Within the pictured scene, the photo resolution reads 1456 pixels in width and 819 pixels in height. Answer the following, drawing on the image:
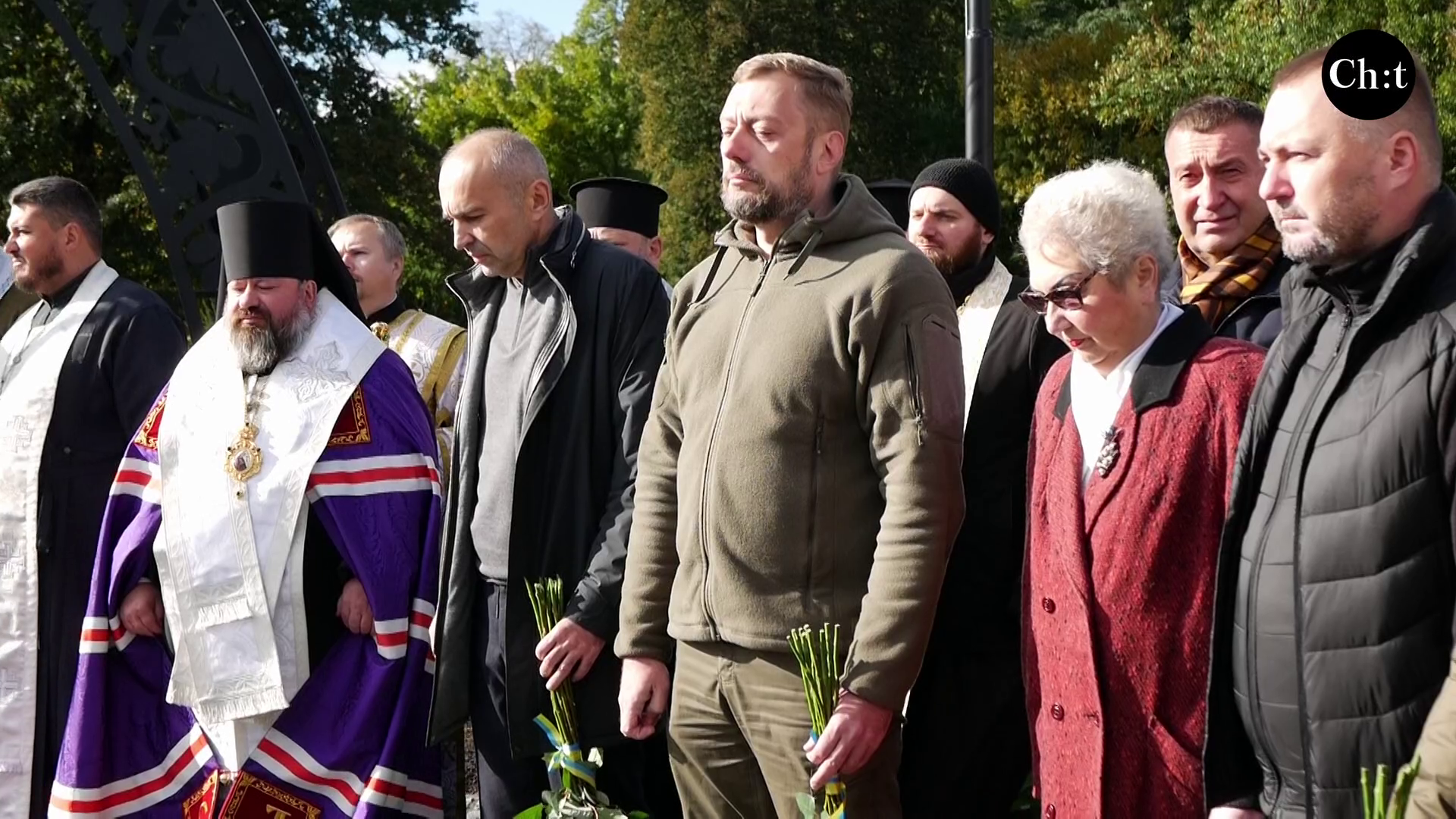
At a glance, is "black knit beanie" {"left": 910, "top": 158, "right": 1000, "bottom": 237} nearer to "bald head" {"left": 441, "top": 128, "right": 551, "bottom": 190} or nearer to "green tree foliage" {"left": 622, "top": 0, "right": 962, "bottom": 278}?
"bald head" {"left": 441, "top": 128, "right": 551, "bottom": 190}

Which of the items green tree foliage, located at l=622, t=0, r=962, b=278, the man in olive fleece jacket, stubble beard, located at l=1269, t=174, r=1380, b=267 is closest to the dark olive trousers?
the man in olive fleece jacket

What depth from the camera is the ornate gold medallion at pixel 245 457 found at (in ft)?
17.5

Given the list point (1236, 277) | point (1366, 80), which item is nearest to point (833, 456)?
point (1236, 277)

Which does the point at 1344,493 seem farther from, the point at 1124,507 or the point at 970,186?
the point at 970,186

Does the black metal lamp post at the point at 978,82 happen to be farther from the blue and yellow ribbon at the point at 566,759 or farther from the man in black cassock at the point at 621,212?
the blue and yellow ribbon at the point at 566,759

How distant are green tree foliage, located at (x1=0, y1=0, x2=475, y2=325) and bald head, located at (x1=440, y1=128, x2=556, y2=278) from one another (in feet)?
63.2

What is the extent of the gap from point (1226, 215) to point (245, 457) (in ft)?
10.3

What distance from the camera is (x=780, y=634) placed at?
11.9 ft

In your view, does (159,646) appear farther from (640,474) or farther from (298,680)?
(640,474)

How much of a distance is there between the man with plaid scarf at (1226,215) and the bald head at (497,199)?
1.82m

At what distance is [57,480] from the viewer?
20.6ft

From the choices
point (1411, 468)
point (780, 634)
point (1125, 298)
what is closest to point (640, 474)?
point (780, 634)

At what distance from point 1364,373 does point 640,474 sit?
1948mm

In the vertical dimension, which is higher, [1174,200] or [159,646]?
[1174,200]
